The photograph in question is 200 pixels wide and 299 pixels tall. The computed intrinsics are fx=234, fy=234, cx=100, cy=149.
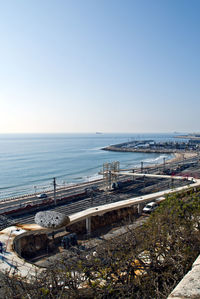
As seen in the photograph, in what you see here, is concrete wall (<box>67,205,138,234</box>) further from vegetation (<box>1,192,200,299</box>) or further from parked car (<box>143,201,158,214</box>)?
vegetation (<box>1,192,200,299</box>)

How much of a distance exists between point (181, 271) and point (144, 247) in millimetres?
1456

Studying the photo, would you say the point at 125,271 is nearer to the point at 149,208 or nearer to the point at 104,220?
the point at 104,220

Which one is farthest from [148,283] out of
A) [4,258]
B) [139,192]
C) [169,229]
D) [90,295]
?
[139,192]

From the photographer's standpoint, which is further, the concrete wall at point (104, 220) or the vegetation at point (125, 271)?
the concrete wall at point (104, 220)

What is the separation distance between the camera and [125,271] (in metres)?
6.93

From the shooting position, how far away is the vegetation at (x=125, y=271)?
232 inches

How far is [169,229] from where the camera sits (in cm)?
875

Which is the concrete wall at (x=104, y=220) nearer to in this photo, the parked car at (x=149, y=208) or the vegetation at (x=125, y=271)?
the parked car at (x=149, y=208)

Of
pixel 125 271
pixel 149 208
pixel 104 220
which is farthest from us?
pixel 149 208

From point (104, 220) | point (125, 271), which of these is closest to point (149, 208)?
point (104, 220)

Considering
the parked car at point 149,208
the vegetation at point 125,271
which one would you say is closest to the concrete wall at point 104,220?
the parked car at point 149,208

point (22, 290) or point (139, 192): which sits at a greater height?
point (22, 290)

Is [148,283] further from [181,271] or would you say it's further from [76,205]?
[76,205]

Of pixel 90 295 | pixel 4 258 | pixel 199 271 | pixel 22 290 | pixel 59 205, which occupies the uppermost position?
pixel 199 271
